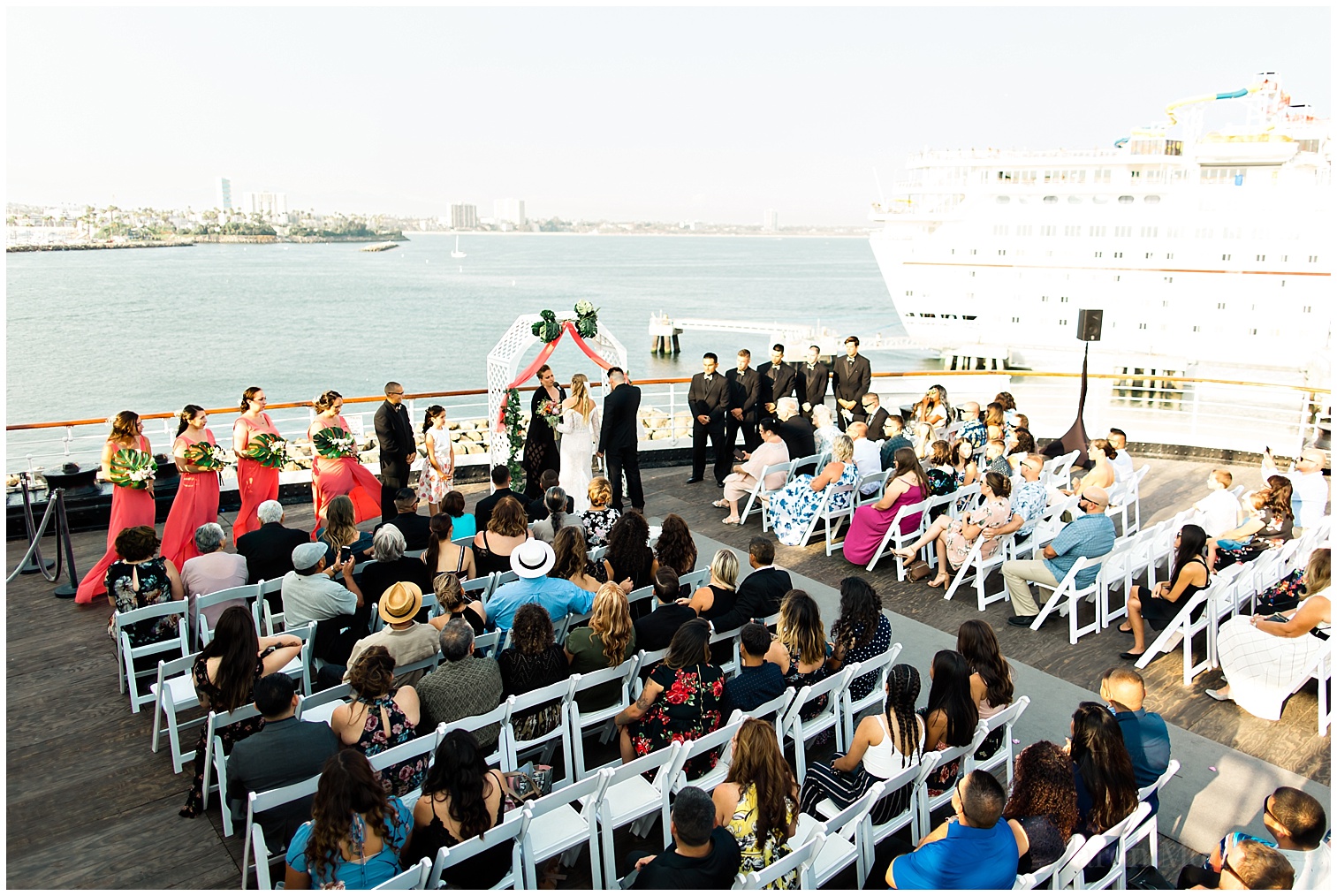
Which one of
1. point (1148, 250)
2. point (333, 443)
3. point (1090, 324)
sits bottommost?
point (333, 443)

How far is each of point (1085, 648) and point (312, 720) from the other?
477cm

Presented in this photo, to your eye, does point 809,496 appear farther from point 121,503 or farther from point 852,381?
point 121,503

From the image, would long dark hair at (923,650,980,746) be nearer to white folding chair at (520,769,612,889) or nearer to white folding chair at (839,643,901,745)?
white folding chair at (839,643,901,745)

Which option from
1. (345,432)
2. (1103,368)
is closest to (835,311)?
(1103,368)

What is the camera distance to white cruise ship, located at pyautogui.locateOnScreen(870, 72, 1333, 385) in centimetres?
4722

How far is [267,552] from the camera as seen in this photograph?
5531 millimetres

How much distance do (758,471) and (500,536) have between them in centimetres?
340

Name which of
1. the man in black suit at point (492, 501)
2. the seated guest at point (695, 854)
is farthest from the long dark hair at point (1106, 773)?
the man in black suit at point (492, 501)

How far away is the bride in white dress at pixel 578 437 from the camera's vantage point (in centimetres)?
815

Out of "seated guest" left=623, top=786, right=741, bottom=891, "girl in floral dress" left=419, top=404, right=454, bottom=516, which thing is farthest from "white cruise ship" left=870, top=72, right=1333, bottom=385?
"seated guest" left=623, top=786, right=741, bottom=891

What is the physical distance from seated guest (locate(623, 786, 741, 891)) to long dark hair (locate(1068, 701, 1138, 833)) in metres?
1.49

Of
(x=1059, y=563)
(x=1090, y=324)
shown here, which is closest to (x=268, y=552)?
(x=1059, y=563)

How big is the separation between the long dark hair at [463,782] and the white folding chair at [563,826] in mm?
180

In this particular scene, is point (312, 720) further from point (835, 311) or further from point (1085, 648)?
point (835, 311)
